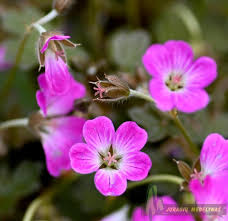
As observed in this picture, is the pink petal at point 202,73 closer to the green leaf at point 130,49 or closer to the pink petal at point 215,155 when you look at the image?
the pink petal at point 215,155

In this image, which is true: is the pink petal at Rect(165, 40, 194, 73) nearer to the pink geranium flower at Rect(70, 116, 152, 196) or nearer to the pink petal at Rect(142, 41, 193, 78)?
the pink petal at Rect(142, 41, 193, 78)

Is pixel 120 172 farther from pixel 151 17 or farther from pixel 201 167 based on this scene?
pixel 151 17

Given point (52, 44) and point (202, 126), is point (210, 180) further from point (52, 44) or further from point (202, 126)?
point (52, 44)

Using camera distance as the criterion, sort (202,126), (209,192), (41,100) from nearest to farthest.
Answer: (209,192) → (41,100) → (202,126)

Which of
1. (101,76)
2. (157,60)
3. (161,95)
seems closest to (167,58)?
(157,60)

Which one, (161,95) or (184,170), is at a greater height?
(161,95)

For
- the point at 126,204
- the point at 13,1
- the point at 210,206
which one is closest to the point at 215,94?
the point at 126,204

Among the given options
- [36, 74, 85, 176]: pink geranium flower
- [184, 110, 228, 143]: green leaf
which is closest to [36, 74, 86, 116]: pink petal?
[36, 74, 85, 176]: pink geranium flower
